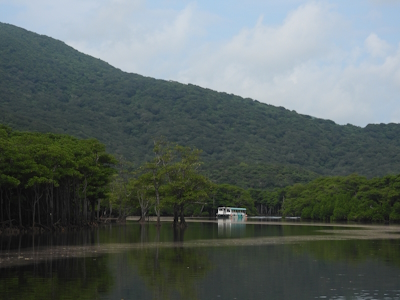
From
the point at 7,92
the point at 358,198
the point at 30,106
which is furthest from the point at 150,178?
the point at 7,92

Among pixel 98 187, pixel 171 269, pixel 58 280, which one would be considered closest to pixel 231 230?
pixel 98 187

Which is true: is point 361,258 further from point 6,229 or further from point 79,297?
point 6,229

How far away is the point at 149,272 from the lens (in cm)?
2272

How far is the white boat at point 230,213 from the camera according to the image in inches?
5000

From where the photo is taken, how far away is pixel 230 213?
5079 inches

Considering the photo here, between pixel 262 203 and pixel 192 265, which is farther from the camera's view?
pixel 262 203

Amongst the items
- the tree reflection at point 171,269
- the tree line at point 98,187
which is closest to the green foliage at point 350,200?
the tree line at point 98,187

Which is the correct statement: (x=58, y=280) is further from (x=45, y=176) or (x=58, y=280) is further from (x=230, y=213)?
(x=230, y=213)

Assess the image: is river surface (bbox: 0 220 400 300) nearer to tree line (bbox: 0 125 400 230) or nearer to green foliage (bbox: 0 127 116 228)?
green foliage (bbox: 0 127 116 228)

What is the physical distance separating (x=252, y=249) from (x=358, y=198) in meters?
79.1

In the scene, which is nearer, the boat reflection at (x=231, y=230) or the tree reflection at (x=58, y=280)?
the tree reflection at (x=58, y=280)

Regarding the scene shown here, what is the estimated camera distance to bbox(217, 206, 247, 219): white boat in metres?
127

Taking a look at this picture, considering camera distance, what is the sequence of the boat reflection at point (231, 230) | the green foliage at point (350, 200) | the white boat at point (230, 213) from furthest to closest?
the white boat at point (230, 213)
the green foliage at point (350, 200)
the boat reflection at point (231, 230)

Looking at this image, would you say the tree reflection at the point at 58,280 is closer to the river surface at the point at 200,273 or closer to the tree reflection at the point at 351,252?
the river surface at the point at 200,273
